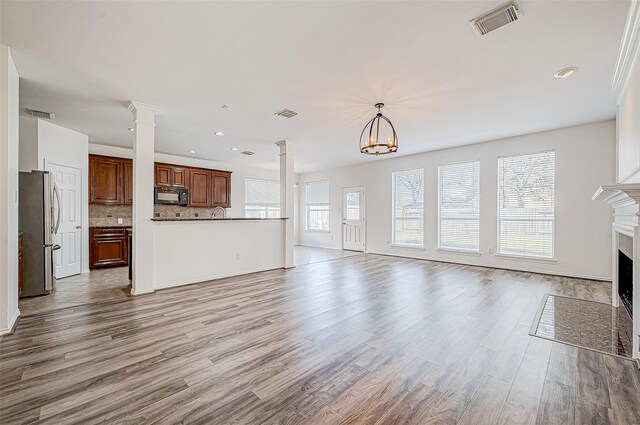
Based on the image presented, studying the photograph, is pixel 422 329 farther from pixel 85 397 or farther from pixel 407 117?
pixel 407 117

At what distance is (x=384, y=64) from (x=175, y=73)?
7.73 feet

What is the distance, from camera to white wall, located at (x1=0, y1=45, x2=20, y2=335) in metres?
2.72

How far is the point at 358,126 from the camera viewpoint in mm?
5164

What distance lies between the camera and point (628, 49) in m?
2.65

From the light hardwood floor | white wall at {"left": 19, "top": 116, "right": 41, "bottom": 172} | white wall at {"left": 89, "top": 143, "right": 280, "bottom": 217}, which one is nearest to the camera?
the light hardwood floor

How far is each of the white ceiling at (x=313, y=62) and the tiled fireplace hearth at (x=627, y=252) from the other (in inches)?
56.5

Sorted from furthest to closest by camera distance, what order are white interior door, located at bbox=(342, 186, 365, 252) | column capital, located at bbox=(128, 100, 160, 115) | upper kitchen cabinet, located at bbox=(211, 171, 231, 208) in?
white interior door, located at bbox=(342, 186, 365, 252) < upper kitchen cabinet, located at bbox=(211, 171, 231, 208) < column capital, located at bbox=(128, 100, 160, 115)

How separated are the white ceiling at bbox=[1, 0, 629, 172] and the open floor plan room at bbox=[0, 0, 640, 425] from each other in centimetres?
3

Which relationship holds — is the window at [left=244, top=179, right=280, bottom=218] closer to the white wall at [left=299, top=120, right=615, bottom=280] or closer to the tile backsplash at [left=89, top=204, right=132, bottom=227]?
the tile backsplash at [left=89, top=204, right=132, bottom=227]

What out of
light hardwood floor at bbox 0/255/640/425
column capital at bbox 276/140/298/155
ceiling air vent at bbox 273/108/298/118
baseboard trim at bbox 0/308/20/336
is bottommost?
light hardwood floor at bbox 0/255/640/425

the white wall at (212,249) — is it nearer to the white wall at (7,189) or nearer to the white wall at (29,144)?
the white wall at (7,189)

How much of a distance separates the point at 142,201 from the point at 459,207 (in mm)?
6410

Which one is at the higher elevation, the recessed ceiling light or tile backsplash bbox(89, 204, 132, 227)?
the recessed ceiling light

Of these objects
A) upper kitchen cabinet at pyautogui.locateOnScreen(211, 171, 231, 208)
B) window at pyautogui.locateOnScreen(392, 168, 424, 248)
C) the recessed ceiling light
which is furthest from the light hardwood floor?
upper kitchen cabinet at pyautogui.locateOnScreen(211, 171, 231, 208)
